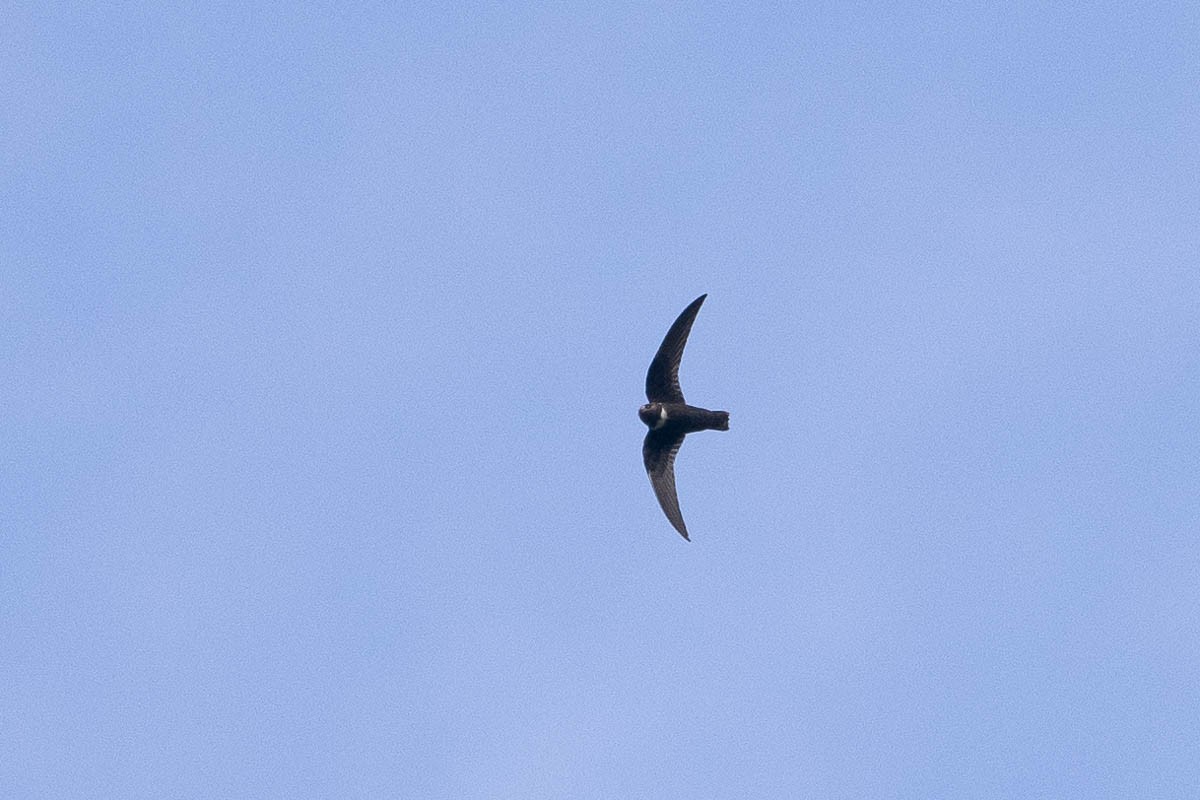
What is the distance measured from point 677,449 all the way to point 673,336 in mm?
2478

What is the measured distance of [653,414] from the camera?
4047 cm

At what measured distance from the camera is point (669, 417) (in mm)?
40469

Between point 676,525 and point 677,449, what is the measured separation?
164 centimetres

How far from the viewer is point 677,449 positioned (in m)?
41.4

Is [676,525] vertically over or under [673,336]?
under

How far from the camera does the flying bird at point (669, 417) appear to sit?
40375 millimetres

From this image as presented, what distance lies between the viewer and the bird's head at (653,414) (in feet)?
133

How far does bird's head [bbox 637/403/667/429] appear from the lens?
1593 inches

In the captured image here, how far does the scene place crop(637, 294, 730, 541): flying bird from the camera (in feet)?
132

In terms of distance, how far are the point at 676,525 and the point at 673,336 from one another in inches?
155

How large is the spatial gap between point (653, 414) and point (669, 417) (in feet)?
1.10

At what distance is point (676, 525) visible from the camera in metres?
40.9
